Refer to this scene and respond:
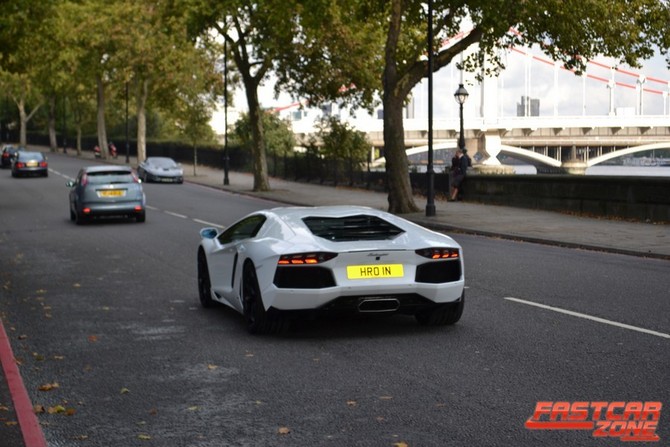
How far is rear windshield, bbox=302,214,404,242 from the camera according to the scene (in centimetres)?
967

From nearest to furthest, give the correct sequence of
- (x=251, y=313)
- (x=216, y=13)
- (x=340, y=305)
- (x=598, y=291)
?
(x=340, y=305), (x=251, y=313), (x=598, y=291), (x=216, y=13)

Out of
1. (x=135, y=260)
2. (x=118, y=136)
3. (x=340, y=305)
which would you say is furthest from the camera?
(x=118, y=136)

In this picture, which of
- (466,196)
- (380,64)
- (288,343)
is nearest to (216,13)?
(380,64)

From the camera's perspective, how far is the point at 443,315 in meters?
10.0

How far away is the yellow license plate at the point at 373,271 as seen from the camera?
9164 millimetres

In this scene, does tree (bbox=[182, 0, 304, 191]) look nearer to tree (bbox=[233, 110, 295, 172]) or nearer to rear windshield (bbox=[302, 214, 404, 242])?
tree (bbox=[233, 110, 295, 172])

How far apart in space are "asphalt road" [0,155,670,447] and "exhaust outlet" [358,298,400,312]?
1.04 feet

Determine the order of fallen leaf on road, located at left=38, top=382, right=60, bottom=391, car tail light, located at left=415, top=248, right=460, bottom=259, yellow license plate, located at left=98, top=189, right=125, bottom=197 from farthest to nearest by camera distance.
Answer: yellow license plate, located at left=98, top=189, right=125, bottom=197 < car tail light, located at left=415, top=248, right=460, bottom=259 < fallen leaf on road, located at left=38, top=382, right=60, bottom=391

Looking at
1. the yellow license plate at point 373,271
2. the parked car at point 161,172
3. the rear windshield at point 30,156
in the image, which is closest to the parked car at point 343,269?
the yellow license plate at point 373,271

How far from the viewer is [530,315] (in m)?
10.9

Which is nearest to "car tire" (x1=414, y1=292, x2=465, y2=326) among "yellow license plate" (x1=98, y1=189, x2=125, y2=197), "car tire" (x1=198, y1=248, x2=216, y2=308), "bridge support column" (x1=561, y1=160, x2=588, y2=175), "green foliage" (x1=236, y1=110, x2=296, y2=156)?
"car tire" (x1=198, y1=248, x2=216, y2=308)

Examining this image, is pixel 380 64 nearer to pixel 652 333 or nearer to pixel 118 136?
pixel 652 333

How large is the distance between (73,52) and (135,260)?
6005 centimetres

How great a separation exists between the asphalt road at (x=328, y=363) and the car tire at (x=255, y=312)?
0.47 feet
